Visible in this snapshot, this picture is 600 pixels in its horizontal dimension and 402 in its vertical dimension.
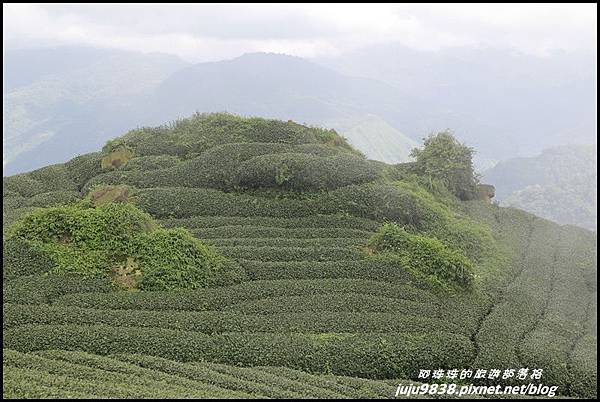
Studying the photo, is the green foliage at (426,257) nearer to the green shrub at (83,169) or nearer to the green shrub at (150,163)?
the green shrub at (150,163)

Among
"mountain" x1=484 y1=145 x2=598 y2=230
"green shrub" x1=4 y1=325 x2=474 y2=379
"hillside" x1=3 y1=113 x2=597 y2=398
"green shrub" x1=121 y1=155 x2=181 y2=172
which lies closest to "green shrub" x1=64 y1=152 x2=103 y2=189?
"hillside" x1=3 y1=113 x2=597 y2=398

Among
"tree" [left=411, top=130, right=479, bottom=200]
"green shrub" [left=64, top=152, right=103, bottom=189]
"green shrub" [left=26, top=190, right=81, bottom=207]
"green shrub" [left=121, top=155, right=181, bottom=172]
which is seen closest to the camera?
"green shrub" [left=26, top=190, right=81, bottom=207]

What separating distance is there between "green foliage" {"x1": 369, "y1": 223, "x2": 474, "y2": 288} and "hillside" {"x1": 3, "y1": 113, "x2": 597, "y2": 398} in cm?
6

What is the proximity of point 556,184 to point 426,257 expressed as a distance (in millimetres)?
128922

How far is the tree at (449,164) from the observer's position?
1502 inches

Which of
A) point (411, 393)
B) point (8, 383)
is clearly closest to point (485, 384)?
point (411, 393)

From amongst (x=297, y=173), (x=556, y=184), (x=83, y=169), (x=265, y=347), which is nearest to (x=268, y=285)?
(x=265, y=347)

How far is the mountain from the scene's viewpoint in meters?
114

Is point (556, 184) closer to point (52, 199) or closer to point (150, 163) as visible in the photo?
point (150, 163)

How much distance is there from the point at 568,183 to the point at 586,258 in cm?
11604

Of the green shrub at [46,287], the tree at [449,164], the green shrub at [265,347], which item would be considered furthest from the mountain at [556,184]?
the green shrub at [46,287]

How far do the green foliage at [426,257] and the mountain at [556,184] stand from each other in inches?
3736

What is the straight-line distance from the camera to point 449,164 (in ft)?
126

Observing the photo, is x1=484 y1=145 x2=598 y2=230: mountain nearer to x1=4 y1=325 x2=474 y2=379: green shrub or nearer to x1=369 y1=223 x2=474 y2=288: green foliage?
x1=369 y1=223 x2=474 y2=288: green foliage
